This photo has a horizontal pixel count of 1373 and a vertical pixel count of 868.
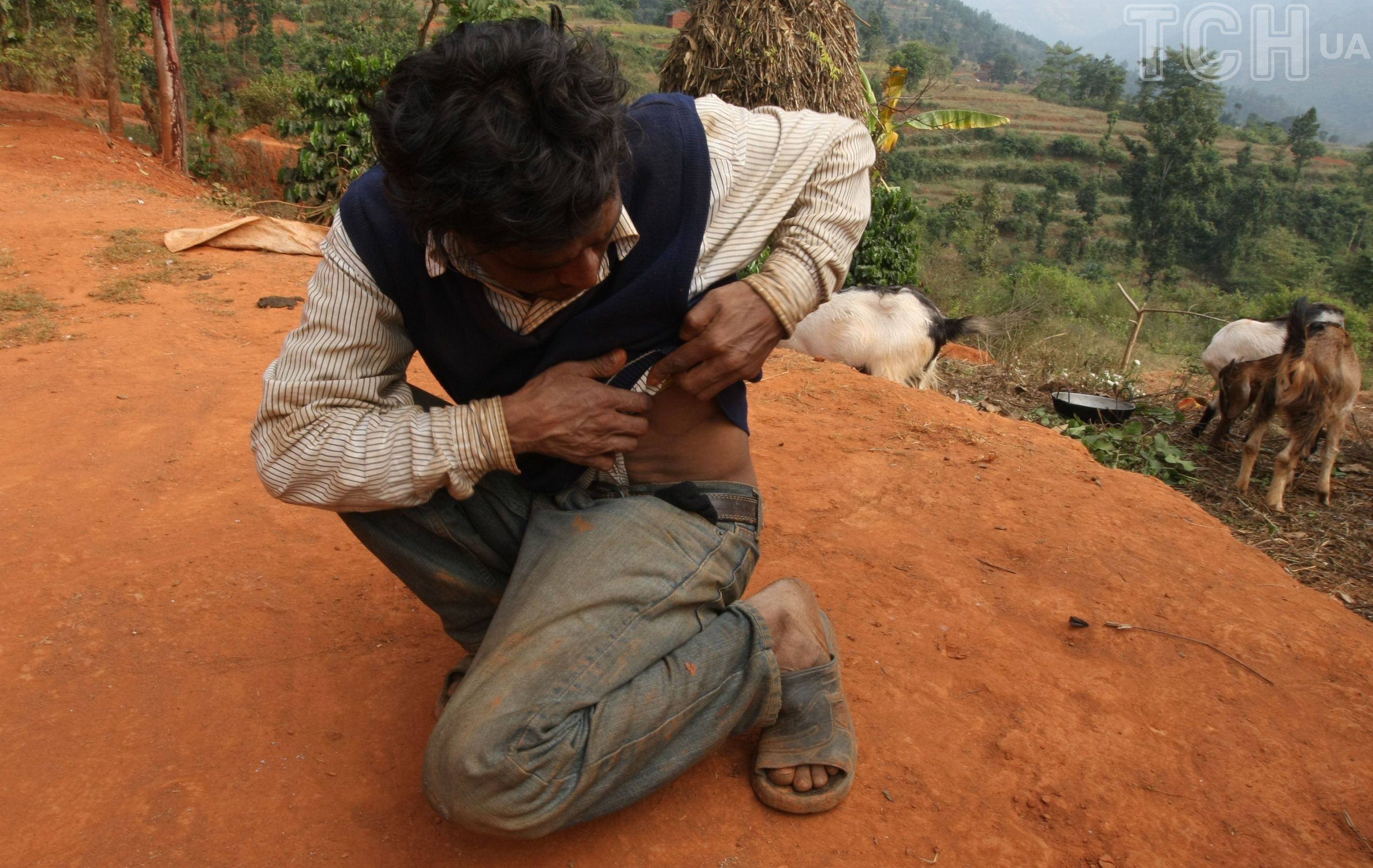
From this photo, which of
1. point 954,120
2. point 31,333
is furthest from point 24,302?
point 954,120

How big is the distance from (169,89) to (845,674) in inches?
472

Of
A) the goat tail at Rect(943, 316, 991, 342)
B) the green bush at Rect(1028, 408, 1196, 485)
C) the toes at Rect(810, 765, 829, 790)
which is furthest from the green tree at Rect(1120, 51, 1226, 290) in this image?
the toes at Rect(810, 765, 829, 790)

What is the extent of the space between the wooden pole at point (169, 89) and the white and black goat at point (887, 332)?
→ 28.6 feet

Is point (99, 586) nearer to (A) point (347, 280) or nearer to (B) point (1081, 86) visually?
(A) point (347, 280)

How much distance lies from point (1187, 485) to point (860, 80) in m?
7.77

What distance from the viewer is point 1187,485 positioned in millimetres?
5312

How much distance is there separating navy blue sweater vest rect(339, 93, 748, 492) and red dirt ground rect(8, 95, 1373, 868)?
2.93 feet

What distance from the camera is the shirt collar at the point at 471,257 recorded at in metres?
1.47

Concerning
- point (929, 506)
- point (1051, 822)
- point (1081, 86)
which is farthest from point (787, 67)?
point (1081, 86)

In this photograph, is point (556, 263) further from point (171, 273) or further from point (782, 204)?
point (171, 273)

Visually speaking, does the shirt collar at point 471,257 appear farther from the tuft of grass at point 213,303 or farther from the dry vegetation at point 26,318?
the tuft of grass at point 213,303

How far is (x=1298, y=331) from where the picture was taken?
5336mm

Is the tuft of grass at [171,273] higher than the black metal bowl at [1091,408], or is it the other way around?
the tuft of grass at [171,273]

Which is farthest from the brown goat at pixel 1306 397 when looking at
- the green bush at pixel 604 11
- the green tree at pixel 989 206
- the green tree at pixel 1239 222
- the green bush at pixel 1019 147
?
the green bush at pixel 604 11
